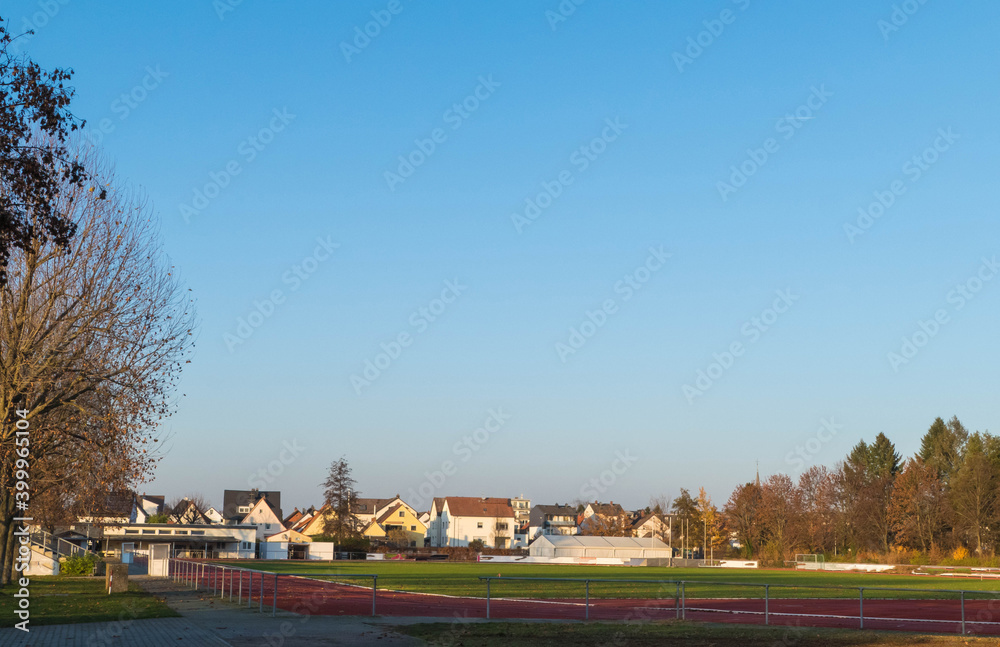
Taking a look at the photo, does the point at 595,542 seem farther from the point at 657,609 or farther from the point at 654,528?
the point at 657,609

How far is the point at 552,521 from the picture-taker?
18850cm

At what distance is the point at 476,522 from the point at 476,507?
2738 millimetres

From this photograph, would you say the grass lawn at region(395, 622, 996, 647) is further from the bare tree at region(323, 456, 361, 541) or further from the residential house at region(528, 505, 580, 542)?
the residential house at region(528, 505, 580, 542)

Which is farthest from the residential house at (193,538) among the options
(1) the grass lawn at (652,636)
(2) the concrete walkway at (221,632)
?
(1) the grass lawn at (652,636)

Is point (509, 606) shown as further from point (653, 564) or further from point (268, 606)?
point (653, 564)

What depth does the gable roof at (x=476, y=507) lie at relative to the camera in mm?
153375

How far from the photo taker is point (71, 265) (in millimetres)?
30797

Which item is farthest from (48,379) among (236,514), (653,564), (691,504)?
(236,514)

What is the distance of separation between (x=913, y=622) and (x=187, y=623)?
64.2 feet

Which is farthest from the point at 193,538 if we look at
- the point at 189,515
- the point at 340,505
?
the point at 189,515

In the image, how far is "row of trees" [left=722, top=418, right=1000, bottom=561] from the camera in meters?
90.1

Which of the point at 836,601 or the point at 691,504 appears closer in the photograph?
the point at 836,601

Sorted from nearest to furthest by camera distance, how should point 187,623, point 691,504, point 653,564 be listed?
point 187,623
point 653,564
point 691,504

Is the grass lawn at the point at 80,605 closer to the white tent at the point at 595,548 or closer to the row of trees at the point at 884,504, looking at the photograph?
the white tent at the point at 595,548
